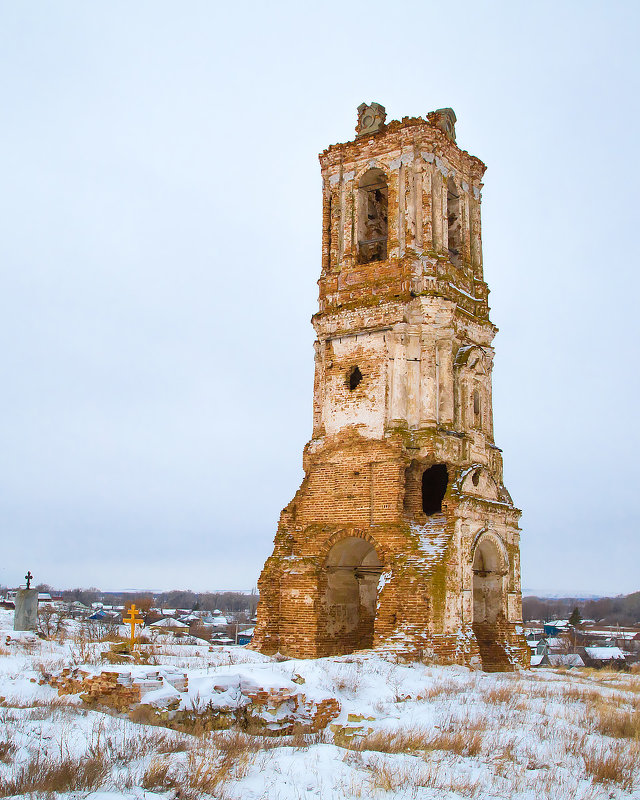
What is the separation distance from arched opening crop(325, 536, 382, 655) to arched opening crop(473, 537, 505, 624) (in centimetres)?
189

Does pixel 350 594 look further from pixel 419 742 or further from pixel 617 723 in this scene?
pixel 419 742

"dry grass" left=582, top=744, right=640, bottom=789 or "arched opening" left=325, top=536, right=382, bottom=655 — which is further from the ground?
"arched opening" left=325, top=536, right=382, bottom=655

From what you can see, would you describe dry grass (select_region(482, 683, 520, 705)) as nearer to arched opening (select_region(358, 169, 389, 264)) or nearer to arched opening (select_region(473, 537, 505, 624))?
arched opening (select_region(473, 537, 505, 624))

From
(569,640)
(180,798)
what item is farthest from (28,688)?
(569,640)

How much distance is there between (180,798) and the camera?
5637mm

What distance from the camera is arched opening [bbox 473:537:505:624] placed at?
48.9ft

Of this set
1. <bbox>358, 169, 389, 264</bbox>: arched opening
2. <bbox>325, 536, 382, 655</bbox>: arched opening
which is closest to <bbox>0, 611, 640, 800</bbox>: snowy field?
<bbox>325, 536, 382, 655</bbox>: arched opening

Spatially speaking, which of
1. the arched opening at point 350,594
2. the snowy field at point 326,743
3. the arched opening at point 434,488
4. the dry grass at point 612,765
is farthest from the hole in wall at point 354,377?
the dry grass at point 612,765

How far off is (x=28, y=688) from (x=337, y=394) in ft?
26.9

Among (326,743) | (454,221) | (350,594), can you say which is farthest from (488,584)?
(326,743)

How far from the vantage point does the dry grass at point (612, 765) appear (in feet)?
22.4

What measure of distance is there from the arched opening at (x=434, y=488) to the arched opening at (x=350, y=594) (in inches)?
55.3

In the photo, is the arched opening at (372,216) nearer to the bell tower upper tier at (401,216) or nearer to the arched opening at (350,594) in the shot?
the bell tower upper tier at (401,216)

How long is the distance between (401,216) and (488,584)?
23.5 feet
